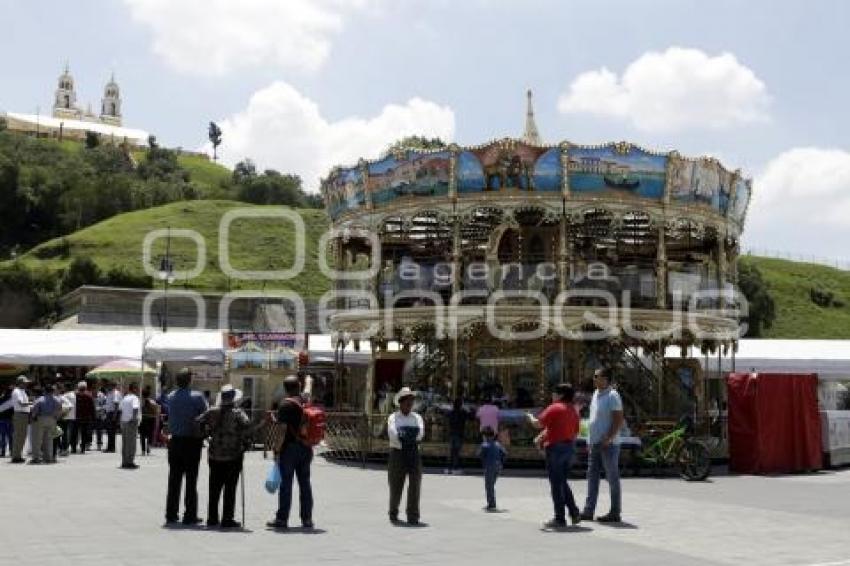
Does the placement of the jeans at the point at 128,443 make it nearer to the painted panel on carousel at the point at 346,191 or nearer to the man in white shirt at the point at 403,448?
the painted panel on carousel at the point at 346,191

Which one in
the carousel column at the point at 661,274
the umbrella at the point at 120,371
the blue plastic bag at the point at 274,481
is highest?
the carousel column at the point at 661,274

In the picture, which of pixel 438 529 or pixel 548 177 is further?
pixel 548 177

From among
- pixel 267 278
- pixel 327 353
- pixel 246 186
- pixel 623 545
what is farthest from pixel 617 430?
pixel 246 186

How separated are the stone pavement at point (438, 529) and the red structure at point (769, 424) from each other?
9.37 feet

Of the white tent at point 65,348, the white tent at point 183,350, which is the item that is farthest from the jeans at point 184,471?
the white tent at point 65,348

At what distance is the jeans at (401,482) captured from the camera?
10945 mm

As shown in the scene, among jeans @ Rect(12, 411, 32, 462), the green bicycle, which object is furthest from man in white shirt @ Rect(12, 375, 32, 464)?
the green bicycle

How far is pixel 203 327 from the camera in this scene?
61.7 metres

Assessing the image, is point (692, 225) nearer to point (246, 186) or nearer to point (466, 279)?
point (466, 279)

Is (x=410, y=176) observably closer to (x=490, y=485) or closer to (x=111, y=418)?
(x=111, y=418)

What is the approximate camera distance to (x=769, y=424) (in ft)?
63.5

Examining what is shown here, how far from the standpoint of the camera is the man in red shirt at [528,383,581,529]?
36.2ft

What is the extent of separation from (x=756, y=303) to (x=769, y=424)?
59.0m

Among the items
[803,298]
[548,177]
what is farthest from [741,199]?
[803,298]
